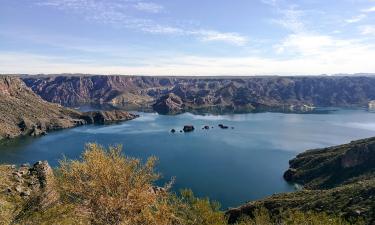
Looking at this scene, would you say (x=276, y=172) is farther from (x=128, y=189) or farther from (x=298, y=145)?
(x=128, y=189)

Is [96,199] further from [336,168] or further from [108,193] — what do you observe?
[336,168]

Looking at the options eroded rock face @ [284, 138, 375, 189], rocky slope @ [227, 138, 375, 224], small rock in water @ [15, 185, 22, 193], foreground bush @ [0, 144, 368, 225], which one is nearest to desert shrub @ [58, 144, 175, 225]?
foreground bush @ [0, 144, 368, 225]

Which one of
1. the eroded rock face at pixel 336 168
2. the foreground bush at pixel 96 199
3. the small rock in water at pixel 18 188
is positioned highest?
the foreground bush at pixel 96 199

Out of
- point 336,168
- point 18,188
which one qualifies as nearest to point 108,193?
point 18,188

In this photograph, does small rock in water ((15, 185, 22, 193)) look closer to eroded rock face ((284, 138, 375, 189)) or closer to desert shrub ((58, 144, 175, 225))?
desert shrub ((58, 144, 175, 225))

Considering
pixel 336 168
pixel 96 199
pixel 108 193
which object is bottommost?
pixel 336 168

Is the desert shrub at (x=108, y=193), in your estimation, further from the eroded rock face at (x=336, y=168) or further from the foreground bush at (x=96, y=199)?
the eroded rock face at (x=336, y=168)

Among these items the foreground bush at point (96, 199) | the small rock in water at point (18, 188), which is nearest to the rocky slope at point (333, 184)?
the small rock in water at point (18, 188)

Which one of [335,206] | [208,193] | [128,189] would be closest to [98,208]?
[128,189]

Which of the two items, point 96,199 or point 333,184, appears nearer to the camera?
point 96,199
